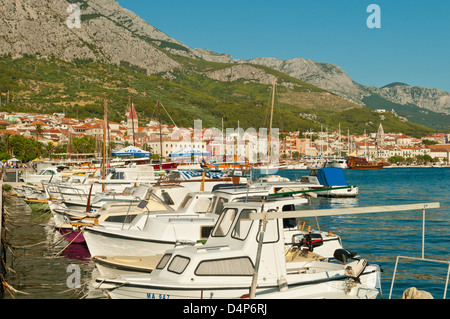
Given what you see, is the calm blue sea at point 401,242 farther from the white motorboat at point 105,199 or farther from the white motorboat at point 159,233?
the white motorboat at point 105,199

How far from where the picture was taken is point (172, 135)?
180125 millimetres

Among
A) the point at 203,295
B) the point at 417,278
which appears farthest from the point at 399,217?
the point at 203,295

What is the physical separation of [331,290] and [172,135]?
171344 millimetres

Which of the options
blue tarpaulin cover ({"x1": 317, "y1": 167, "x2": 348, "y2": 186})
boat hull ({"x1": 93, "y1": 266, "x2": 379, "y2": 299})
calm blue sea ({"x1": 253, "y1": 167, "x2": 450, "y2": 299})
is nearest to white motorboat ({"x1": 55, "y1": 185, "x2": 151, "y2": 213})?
calm blue sea ({"x1": 253, "y1": 167, "x2": 450, "y2": 299})

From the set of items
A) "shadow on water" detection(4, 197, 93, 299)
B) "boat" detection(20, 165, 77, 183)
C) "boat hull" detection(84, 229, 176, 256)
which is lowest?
"shadow on water" detection(4, 197, 93, 299)

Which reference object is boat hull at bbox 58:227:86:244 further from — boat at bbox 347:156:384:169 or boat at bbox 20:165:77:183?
boat at bbox 347:156:384:169

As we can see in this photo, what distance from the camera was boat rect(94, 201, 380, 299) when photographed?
9.86 meters

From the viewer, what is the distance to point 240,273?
33.3 feet

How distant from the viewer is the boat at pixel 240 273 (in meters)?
9.86

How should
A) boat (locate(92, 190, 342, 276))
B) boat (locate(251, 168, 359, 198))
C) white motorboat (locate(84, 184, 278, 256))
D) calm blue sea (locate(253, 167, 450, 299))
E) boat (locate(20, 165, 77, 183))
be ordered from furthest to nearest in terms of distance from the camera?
boat (locate(20, 165, 77, 183)) < calm blue sea (locate(253, 167, 450, 299)) < white motorboat (locate(84, 184, 278, 256)) < boat (locate(251, 168, 359, 198)) < boat (locate(92, 190, 342, 276))

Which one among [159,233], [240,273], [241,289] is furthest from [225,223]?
[159,233]

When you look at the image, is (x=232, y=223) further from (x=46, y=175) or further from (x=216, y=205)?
(x=46, y=175)

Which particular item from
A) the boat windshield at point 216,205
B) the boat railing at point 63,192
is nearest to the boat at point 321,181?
the boat windshield at point 216,205
